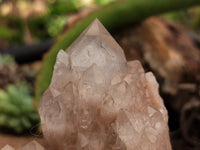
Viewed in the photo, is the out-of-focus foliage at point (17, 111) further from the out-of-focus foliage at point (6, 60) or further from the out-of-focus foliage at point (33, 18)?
the out-of-focus foliage at point (33, 18)

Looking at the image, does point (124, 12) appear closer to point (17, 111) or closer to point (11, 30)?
point (17, 111)

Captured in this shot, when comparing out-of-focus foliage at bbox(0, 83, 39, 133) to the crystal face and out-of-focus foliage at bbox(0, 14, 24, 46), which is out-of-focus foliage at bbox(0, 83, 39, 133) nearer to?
the crystal face

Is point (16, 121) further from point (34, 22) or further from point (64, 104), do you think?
point (34, 22)

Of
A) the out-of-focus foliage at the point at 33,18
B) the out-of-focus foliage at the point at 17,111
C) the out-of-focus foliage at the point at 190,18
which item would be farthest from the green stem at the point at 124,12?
the out-of-focus foliage at the point at 33,18

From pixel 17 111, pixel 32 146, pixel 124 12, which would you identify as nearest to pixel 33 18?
pixel 17 111

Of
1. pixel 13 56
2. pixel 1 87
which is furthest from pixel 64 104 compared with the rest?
pixel 13 56

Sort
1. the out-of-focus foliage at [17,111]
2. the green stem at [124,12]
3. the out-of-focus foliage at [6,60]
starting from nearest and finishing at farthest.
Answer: the green stem at [124,12]
the out-of-focus foliage at [17,111]
the out-of-focus foliage at [6,60]
